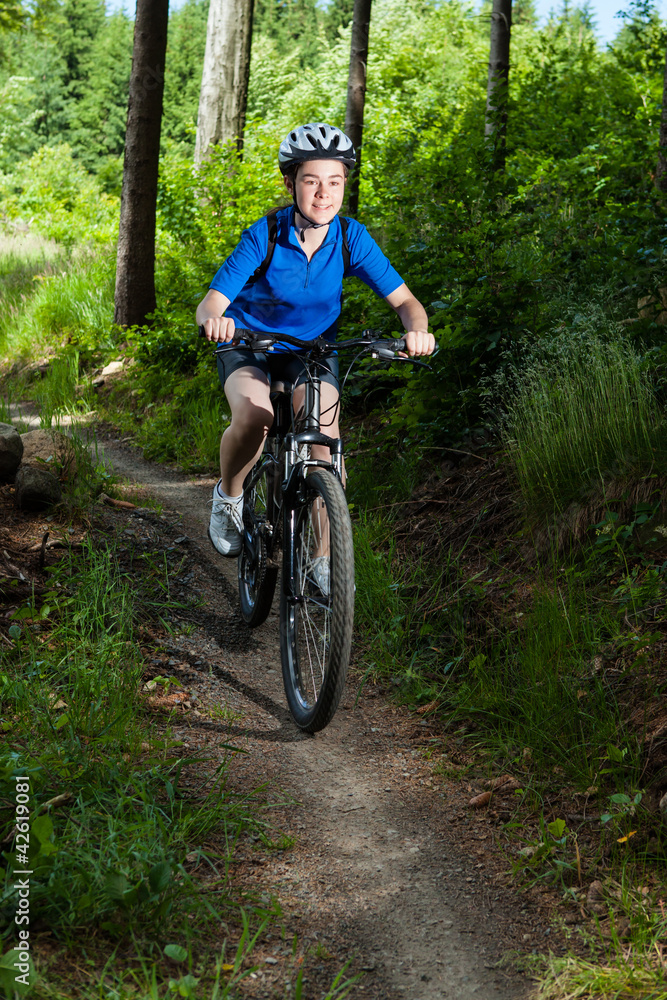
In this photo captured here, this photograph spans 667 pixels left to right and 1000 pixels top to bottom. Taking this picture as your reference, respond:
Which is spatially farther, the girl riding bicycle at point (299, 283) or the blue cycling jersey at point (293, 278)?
the blue cycling jersey at point (293, 278)

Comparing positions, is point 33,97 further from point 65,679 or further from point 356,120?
point 65,679

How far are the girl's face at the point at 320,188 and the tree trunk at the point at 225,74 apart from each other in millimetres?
8870

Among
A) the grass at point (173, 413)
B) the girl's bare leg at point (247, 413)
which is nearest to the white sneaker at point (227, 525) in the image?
the girl's bare leg at point (247, 413)

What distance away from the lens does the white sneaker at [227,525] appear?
4207 millimetres

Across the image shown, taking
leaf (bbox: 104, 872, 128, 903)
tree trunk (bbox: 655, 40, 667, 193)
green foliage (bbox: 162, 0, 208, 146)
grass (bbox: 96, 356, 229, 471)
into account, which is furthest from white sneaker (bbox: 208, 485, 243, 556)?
green foliage (bbox: 162, 0, 208, 146)

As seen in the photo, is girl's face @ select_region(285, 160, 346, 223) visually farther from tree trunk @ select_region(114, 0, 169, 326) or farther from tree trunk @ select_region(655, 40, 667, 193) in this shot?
tree trunk @ select_region(114, 0, 169, 326)

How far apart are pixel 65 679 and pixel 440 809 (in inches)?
62.3

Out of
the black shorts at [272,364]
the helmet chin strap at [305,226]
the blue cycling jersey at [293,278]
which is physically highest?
the helmet chin strap at [305,226]

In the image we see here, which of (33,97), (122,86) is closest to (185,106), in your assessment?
(122,86)

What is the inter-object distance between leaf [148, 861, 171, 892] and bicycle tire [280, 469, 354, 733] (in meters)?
1.03

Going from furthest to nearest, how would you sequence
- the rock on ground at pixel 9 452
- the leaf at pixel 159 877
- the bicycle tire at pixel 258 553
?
the rock on ground at pixel 9 452 < the bicycle tire at pixel 258 553 < the leaf at pixel 159 877

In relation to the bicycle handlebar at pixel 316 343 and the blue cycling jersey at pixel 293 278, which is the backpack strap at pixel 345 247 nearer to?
the blue cycling jersey at pixel 293 278

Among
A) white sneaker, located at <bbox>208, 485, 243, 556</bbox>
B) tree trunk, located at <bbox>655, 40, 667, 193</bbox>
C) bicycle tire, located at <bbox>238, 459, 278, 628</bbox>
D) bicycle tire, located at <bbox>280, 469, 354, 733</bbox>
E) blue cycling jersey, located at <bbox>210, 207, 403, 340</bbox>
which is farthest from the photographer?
tree trunk, located at <bbox>655, 40, 667, 193</bbox>

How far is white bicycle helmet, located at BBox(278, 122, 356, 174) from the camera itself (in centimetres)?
338
